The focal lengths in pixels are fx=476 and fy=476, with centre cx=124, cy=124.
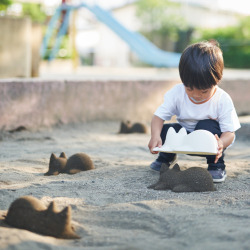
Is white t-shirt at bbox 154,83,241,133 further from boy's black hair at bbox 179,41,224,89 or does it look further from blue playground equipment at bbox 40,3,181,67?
blue playground equipment at bbox 40,3,181,67

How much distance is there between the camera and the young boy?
2578mm

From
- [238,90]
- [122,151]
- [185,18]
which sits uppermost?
[185,18]

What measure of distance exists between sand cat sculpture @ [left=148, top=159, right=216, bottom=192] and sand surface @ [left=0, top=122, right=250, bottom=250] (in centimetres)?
5

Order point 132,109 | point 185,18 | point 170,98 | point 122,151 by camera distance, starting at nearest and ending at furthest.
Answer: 1. point 170,98
2. point 122,151
3. point 132,109
4. point 185,18

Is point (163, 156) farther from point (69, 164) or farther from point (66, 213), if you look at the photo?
point (66, 213)

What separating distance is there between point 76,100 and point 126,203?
2883mm

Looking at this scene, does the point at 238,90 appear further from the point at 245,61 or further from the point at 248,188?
the point at 245,61

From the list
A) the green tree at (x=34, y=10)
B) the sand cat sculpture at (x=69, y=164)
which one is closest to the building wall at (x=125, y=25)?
the green tree at (x=34, y=10)

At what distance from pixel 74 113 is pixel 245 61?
1551 cm

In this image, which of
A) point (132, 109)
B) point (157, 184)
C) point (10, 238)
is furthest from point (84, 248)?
point (132, 109)

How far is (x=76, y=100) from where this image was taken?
4.98 m

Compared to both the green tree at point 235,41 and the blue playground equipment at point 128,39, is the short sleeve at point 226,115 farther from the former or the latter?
the green tree at point 235,41

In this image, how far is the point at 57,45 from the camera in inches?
585

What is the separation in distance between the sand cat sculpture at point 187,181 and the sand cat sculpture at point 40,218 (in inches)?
30.7
